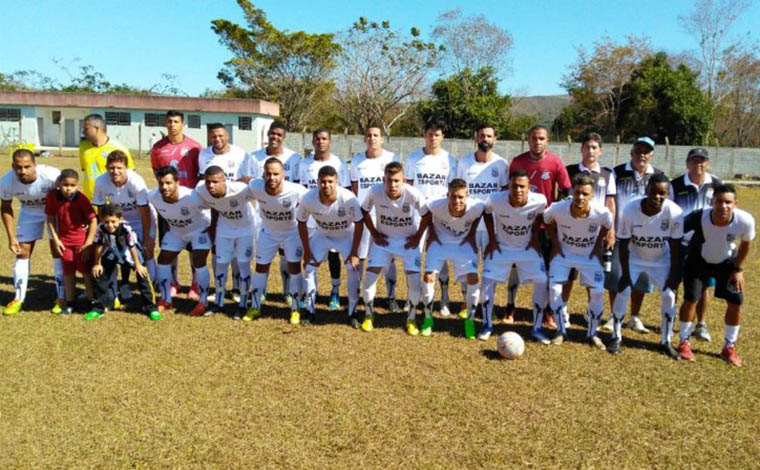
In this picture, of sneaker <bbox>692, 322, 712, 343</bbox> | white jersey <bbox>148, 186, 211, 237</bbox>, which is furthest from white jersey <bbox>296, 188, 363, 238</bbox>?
sneaker <bbox>692, 322, 712, 343</bbox>

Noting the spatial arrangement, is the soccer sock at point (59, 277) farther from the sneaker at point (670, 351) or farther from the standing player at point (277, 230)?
the sneaker at point (670, 351)

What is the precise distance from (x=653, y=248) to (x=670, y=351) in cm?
101

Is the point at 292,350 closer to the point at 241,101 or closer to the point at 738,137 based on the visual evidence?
the point at 241,101

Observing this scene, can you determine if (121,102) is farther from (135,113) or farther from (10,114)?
(10,114)

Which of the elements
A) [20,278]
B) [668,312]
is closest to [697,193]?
[668,312]

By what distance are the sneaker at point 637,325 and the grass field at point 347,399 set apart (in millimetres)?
105

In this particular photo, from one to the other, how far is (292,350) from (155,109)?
138 feet

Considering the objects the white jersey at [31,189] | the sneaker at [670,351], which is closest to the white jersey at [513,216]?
the sneaker at [670,351]

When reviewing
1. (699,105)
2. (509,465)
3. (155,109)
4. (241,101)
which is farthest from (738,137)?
(509,465)

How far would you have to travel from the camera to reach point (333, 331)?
6082mm

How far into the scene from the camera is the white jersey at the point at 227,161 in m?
7.13

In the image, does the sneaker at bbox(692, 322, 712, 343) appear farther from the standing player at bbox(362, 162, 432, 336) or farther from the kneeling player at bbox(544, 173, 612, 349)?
the standing player at bbox(362, 162, 432, 336)

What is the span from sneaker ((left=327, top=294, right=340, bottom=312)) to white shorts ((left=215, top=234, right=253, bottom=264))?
1111mm

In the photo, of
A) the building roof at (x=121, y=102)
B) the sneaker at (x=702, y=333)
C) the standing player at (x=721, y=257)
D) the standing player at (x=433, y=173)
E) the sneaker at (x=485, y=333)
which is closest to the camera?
the standing player at (x=721, y=257)
